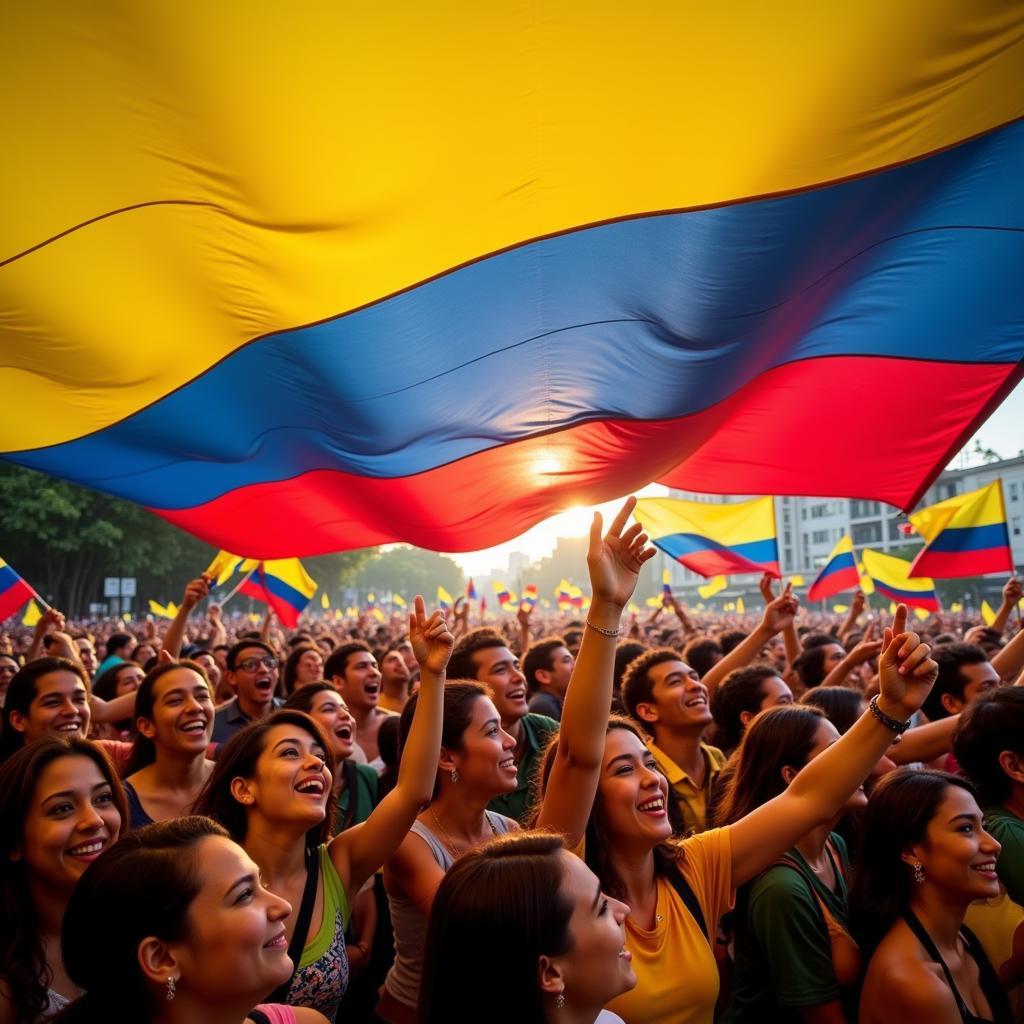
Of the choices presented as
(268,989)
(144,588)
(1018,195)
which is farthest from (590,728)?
(144,588)

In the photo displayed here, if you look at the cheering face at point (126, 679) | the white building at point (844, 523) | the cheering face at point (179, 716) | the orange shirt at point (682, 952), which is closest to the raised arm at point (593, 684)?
the orange shirt at point (682, 952)

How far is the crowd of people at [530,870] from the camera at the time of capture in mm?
2172

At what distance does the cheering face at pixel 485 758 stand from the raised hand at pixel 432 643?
1.66 ft

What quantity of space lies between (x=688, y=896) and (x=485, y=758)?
3.25ft

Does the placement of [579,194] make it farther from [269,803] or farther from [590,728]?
[269,803]

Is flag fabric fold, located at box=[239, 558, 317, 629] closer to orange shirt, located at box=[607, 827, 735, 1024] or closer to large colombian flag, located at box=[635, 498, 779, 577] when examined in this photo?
large colombian flag, located at box=[635, 498, 779, 577]

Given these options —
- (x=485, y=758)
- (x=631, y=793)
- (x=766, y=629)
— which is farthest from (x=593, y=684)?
(x=766, y=629)

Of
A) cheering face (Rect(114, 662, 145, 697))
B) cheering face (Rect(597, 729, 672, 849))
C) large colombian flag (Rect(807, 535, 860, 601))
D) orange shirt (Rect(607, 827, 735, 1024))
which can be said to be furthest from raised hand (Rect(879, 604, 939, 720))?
large colombian flag (Rect(807, 535, 860, 601))

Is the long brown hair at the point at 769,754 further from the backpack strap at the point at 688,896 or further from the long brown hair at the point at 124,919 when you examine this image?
the long brown hair at the point at 124,919

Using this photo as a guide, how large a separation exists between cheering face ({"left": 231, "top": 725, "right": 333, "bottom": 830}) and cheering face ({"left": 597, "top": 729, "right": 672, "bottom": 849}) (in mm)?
1007

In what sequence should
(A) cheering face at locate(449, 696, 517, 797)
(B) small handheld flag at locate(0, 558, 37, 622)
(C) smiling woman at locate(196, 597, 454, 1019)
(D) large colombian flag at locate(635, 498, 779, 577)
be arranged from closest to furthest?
(C) smiling woman at locate(196, 597, 454, 1019), (A) cheering face at locate(449, 696, 517, 797), (B) small handheld flag at locate(0, 558, 37, 622), (D) large colombian flag at locate(635, 498, 779, 577)

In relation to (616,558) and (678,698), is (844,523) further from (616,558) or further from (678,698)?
(616,558)

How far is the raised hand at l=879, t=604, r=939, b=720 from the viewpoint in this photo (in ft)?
9.89

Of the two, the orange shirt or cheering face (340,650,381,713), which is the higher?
cheering face (340,650,381,713)
